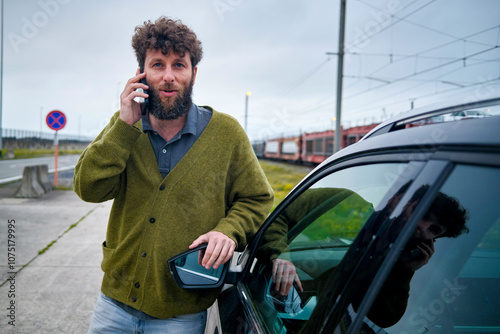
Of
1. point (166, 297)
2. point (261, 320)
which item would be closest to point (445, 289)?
point (261, 320)

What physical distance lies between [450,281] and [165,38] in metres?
1.61

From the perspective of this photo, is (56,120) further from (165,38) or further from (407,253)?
(407,253)

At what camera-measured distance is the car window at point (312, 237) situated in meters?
1.10

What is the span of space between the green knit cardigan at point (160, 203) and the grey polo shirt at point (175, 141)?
3 centimetres

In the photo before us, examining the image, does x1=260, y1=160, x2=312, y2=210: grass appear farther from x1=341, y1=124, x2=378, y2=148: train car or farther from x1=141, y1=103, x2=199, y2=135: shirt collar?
x1=141, y1=103, x2=199, y2=135: shirt collar

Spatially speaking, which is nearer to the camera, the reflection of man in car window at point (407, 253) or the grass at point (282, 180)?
the reflection of man in car window at point (407, 253)

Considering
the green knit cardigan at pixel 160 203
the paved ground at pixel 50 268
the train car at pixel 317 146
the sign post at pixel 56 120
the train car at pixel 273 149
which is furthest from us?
the train car at pixel 273 149

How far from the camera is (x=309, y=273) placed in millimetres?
1430

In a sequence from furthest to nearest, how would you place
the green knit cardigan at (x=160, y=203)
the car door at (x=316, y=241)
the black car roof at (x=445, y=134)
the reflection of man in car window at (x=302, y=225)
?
the green knit cardigan at (x=160, y=203), the reflection of man in car window at (x=302, y=225), the car door at (x=316, y=241), the black car roof at (x=445, y=134)

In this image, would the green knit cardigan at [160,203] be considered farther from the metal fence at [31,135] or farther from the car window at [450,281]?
the metal fence at [31,135]

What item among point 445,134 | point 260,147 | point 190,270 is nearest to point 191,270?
point 190,270

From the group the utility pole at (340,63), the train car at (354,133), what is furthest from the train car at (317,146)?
the utility pole at (340,63)

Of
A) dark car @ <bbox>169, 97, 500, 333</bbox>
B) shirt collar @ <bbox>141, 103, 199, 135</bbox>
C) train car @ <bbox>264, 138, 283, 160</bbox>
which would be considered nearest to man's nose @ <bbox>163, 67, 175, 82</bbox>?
shirt collar @ <bbox>141, 103, 199, 135</bbox>

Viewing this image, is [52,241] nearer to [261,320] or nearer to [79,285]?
[79,285]
